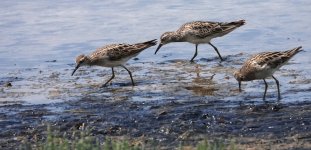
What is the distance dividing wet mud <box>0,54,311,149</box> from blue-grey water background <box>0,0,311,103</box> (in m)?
0.18

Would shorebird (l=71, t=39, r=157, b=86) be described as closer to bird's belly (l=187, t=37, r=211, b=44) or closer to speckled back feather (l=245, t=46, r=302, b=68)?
bird's belly (l=187, t=37, r=211, b=44)

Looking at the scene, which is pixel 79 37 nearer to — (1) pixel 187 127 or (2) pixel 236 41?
(2) pixel 236 41

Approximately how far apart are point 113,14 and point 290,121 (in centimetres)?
1077

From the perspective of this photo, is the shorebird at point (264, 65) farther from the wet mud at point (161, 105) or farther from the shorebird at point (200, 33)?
the shorebird at point (200, 33)

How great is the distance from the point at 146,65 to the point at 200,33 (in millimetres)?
1474

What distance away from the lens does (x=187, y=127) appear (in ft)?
37.6

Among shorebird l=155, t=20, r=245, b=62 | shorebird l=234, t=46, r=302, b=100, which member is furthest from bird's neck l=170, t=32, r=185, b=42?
shorebird l=234, t=46, r=302, b=100

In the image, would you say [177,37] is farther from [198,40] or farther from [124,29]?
[124,29]

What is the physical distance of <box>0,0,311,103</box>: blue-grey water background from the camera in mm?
17047

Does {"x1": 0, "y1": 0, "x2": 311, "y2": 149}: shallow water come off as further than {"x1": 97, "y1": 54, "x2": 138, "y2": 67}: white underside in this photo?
No

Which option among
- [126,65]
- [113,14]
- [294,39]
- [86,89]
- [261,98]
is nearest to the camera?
[261,98]

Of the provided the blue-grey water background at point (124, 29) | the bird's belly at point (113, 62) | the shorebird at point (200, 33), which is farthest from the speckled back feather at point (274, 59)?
→ the shorebird at point (200, 33)

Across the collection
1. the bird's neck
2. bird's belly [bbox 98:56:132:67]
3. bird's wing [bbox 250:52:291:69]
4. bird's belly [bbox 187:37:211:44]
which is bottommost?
bird's belly [bbox 187:37:211:44]

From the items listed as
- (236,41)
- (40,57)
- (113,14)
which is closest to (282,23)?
(236,41)
